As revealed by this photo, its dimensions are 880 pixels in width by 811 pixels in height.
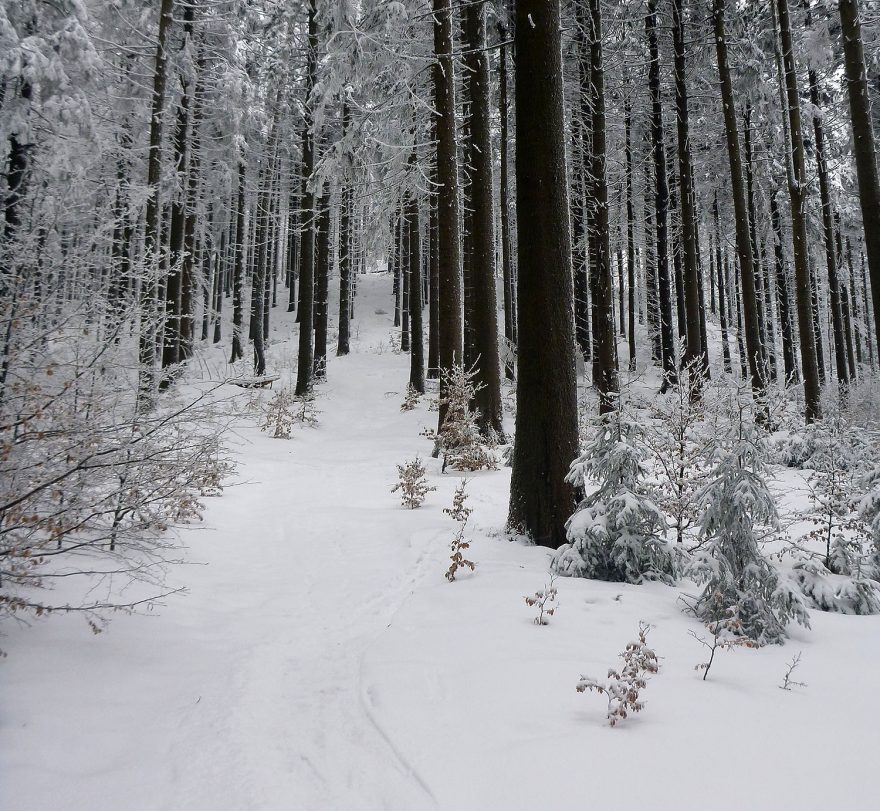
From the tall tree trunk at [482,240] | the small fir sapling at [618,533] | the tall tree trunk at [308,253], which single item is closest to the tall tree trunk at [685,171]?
the tall tree trunk at [482,240]

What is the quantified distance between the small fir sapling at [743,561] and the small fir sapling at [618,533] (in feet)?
1.79

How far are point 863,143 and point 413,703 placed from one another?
384 inches

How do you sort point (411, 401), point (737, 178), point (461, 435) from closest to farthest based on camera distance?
point (461, 435) < point (737, 178) < point (411, 401)

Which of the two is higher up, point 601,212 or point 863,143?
point 601,212

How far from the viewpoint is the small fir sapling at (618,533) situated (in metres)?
4.11

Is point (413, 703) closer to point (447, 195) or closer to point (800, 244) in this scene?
point (447, 195)

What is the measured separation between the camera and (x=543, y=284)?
503 cm

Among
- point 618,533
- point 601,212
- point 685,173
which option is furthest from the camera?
point 685,173

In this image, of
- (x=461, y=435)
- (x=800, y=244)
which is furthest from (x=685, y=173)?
(x=461, y=435)

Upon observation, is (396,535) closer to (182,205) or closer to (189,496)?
(189,496)

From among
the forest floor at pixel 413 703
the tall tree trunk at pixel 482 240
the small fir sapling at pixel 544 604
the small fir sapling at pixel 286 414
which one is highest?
the tall tree trunk at pixel 482 240

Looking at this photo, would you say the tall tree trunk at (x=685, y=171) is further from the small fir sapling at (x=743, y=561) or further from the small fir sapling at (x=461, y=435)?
the small fir sapling at (x=743, y=561)

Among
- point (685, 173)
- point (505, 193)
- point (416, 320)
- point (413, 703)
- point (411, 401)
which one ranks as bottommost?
point (413, 703)

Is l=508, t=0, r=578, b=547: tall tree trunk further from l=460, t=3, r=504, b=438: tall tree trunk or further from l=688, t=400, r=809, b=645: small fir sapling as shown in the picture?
l=460, t=3, r=504, b=438: tall tree trunk
